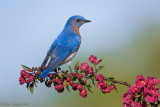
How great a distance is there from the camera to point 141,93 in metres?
4.96

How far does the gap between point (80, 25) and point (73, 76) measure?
4046 mm

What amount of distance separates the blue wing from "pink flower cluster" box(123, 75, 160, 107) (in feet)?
5.38

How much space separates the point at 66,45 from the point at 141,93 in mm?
3020

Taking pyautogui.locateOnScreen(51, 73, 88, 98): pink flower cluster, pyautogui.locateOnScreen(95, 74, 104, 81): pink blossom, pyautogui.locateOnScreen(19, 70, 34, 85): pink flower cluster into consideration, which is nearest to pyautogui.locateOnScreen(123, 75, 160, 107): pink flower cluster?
pyautogui.locateOnScreen(95, 74, 104, 81): pink blossom

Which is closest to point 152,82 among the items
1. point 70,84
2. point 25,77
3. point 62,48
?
point 70,84

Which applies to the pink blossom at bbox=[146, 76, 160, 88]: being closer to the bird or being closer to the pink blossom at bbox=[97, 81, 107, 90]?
the pink blossom at bbox=[97, 81, 107, 90]

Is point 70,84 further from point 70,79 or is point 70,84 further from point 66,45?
point 66,45

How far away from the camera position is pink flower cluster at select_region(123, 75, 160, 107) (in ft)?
16.0

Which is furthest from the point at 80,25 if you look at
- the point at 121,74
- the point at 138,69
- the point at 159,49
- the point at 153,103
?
the point at 159,49

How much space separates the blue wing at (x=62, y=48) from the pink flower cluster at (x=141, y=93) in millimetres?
1641

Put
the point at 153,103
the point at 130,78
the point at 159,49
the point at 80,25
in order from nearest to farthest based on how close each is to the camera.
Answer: the point at 153,103
the point at 80,25
the point at 130,78
the point at 159,49

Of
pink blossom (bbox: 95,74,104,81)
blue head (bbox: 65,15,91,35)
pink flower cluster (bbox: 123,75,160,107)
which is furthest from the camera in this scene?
blue head (bbox: 65,15,91,35)

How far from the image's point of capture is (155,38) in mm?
27594

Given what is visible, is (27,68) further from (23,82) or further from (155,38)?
(155,38)
